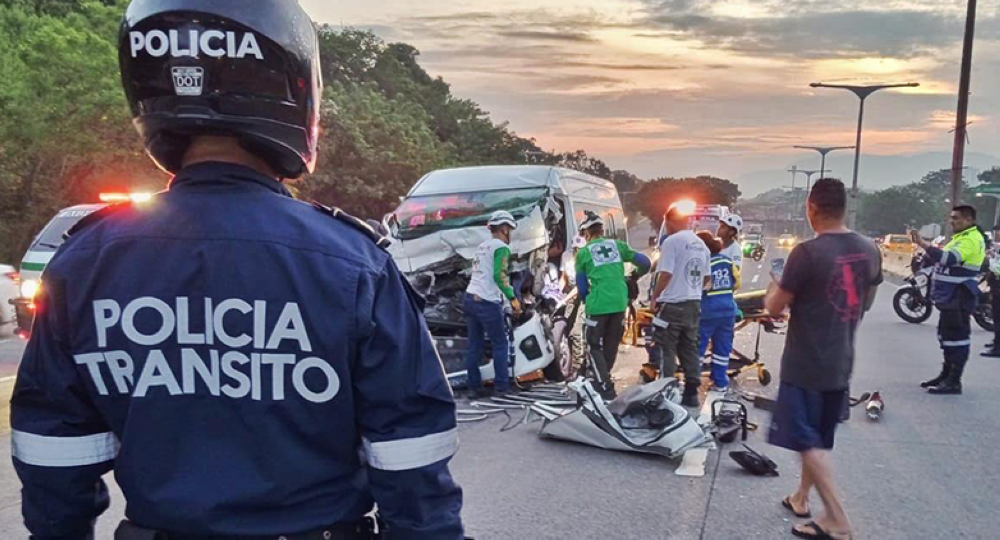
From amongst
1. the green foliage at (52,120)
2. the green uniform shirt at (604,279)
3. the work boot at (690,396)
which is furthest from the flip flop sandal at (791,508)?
the green foliage at (52,120)

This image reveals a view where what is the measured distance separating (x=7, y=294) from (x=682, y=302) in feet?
28.4

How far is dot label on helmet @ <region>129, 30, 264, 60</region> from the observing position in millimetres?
1615

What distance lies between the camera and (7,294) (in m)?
10.7

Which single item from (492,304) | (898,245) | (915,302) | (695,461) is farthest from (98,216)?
(898,245)

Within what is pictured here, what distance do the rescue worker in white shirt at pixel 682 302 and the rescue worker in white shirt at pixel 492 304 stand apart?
137 centimetres

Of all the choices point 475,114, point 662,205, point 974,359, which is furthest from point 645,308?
point 662,205

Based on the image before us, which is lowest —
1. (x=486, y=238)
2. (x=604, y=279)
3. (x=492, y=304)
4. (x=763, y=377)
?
(x=763, y=377)

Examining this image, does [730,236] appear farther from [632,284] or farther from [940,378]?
[940,378]

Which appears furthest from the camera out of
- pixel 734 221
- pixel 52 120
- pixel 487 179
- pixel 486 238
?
pixel 52 120

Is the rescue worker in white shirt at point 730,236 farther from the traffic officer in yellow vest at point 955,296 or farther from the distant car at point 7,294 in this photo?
the distant car at point 7,294

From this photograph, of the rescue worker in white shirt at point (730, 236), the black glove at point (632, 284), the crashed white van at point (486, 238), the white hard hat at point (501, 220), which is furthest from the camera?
the black glove at point (632, 284)

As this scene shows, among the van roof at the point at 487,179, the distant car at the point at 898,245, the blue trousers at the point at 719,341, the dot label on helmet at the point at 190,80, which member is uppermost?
the dot label on helmet at the point at 190,80

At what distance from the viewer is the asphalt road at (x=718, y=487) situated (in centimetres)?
444

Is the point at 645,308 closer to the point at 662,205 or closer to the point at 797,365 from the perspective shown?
the point at 797,365
